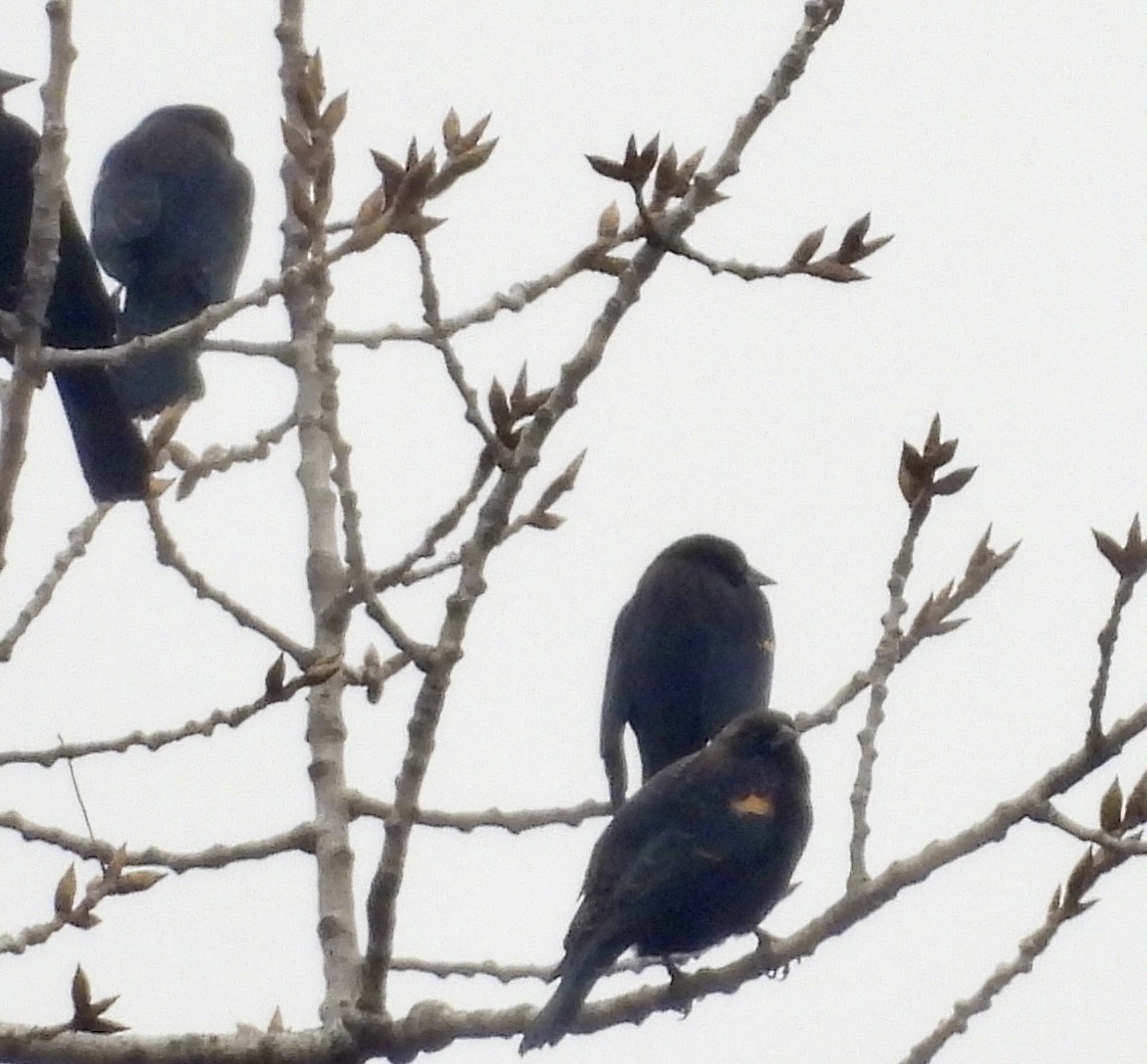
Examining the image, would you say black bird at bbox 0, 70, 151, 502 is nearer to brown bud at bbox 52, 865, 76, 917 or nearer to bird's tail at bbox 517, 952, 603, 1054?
brown bud at bbox 52, 865, 76, 917

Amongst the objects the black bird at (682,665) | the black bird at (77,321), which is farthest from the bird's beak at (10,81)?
the black bird at (682,665)

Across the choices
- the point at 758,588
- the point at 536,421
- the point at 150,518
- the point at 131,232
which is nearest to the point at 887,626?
the point at 536,421

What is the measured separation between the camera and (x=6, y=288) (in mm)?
4656

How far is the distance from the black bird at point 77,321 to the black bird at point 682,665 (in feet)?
5.47

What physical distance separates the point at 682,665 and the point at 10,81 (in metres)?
→ 2.19

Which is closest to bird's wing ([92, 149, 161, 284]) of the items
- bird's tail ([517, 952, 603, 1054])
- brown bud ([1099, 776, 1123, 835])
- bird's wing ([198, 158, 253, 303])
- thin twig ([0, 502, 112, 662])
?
bird's wing ([198, 158, 253, 303])

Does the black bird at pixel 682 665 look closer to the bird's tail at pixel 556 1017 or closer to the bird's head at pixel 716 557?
the bird's head at pixel 716 557

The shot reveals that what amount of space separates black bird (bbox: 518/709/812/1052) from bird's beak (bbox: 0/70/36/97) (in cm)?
223

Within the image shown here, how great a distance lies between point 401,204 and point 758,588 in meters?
2.93

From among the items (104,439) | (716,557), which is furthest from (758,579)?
(104,439)

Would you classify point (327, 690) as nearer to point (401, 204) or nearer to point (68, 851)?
point (68, 851)

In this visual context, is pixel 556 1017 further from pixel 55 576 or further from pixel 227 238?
pixel 227 238

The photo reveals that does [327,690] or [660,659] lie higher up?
[660,659]

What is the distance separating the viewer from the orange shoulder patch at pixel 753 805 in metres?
4.60
